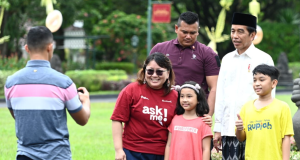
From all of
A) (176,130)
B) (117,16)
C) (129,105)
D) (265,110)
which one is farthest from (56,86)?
(117,16)

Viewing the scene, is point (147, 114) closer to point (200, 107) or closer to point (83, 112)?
point (200, 107)

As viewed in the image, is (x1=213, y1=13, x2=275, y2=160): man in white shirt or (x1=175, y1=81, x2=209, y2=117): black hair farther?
(x1=213, y1=13, x2=275, y2=160): man in white shirt

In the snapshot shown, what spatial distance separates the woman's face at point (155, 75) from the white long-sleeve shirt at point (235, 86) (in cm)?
95

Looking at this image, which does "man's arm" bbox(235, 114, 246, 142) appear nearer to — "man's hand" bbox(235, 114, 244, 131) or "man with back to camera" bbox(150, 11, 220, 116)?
"man's hand" bbox(235, 114, 244, 131)

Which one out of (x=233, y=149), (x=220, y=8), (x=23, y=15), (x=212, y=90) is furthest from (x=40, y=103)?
(x=220, y=8)

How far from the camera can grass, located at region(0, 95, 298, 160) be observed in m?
8.48

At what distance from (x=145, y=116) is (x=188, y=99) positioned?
1.47 feet

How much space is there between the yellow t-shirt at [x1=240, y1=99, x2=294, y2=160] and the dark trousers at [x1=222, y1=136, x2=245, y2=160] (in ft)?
1.20

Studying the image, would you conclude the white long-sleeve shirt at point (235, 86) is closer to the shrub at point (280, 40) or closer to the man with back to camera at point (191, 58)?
the man with back to camera at point (191, 58)

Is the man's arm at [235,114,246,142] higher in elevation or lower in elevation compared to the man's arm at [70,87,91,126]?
lower

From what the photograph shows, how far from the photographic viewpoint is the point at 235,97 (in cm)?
520

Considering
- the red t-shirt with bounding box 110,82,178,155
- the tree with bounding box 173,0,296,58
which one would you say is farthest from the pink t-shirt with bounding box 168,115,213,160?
the tree with bounding box 173,0,296,58

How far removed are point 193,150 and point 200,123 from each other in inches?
10.3

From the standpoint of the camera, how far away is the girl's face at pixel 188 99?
15.2 feet
